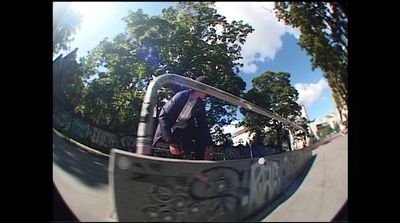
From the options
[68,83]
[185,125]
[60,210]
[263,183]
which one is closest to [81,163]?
[60,210]

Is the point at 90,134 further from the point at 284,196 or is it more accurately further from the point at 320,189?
the point at 320,189

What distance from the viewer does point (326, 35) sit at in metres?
3.66

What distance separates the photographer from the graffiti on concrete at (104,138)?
11.3 feet

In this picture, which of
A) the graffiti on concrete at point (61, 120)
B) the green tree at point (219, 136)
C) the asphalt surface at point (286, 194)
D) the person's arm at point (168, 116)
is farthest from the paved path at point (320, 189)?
the graffiti on concrete at point (61, 120)

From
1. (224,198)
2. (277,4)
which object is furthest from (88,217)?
(277,4)

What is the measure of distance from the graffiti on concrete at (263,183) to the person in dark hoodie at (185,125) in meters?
0.47

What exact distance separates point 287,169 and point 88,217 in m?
1.79

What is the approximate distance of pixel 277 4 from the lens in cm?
348

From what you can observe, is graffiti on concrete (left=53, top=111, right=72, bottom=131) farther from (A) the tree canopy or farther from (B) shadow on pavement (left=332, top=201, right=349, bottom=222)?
(B) shadow on pavement (left=332, top=201, right=349, bottom=222)

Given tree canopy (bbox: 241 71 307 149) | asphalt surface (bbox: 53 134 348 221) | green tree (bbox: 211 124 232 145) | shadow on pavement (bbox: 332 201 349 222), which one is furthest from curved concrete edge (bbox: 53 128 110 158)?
shadow on pavement (bbox: 332 201 349 222)
